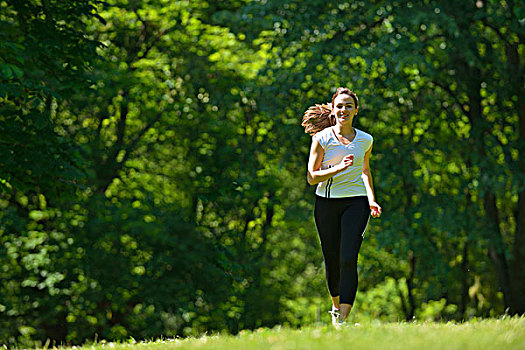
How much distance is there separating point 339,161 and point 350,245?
792 mm

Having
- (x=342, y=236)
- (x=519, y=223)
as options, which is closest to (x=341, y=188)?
(x=342, y=236)

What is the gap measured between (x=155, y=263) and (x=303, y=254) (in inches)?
272

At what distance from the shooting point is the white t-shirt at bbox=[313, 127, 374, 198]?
6727mm

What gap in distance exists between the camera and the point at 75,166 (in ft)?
37.8

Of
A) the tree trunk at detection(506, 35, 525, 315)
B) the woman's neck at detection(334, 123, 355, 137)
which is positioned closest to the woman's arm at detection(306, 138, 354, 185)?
the woman's neck at detection(334, 123, 355, 137)

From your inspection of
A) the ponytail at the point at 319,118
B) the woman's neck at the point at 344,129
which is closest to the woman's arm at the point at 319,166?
the woman's neck at the point at 344,129

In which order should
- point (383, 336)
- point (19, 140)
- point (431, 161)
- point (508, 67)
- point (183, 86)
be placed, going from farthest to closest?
point (183, 86) < point (431, 161) < point (508, 67) < point (19, 140) < point (383, 336)

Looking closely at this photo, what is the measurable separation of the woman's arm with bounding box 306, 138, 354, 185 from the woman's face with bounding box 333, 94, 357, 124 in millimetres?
311

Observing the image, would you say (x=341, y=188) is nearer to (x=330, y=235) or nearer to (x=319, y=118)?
(x=330, y=235)

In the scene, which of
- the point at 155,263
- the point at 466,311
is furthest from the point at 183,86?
the point at 466,311

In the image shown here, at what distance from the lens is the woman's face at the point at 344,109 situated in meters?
6.78

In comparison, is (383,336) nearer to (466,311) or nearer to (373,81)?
(373,81)

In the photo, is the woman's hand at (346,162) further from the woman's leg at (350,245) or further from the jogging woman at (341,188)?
the woman's leg at (350,245)

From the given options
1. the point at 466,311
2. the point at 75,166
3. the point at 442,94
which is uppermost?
the point at 442,94
